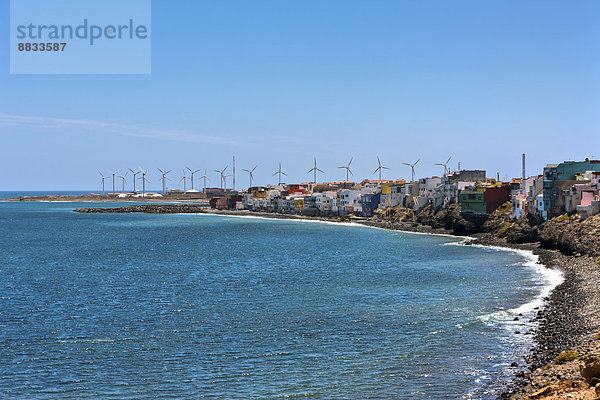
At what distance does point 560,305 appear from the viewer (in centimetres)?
4241

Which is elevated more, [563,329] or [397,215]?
[397,215]

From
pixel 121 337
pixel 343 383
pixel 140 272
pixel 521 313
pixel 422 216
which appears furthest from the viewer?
pixel 422 216

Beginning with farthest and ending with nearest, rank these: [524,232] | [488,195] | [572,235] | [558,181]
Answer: [488,195], [524,232], [558,181], [572,235]

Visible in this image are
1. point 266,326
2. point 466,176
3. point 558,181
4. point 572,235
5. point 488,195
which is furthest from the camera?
point 466,176

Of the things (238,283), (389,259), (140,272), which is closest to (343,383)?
(238,283)

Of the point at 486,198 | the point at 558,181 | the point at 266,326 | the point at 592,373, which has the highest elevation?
the point at 558,181

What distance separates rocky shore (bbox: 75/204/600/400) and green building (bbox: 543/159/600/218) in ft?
11.0

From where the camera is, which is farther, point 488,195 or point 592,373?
point 488,195

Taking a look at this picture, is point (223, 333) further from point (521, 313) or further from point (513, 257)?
point (513, 257)

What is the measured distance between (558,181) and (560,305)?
2004 inches

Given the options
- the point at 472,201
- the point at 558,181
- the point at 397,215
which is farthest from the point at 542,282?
the point at 397,215

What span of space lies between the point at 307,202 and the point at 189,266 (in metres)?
124

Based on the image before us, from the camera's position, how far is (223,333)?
3731cm

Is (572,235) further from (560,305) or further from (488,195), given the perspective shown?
(488,195)
